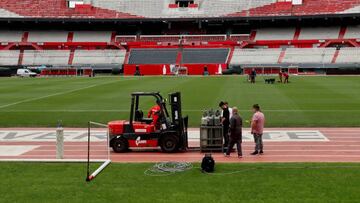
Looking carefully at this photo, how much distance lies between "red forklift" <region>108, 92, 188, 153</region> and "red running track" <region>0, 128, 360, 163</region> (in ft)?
0.95

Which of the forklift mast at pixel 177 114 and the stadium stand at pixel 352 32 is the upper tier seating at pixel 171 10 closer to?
the stadium stand at pixel 352 32

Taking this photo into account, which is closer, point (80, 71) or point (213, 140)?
point (213, 140)

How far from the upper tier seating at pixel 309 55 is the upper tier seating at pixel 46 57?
34663mm

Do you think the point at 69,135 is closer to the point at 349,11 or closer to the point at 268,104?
the point at 268,104

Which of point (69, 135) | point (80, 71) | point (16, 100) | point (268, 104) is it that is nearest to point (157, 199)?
point (69, 135)

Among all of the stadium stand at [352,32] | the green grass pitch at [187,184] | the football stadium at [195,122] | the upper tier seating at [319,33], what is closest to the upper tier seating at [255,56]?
the football stadium at [195,122]

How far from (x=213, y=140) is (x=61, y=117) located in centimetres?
1177

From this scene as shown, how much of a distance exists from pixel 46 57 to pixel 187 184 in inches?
2969

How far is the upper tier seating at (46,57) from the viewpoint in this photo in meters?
82.2

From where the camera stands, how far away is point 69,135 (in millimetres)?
20875

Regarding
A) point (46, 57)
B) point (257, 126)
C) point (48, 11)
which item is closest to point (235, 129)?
point (257, 126)

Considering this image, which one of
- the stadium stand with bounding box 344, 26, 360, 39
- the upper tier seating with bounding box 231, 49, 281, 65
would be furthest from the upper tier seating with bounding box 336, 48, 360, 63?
the upper tier seating with bounding box 231, 49, 281, 65

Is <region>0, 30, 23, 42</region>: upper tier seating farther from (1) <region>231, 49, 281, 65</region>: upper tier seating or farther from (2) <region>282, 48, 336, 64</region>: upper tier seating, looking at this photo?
(2) <region>282, 48, 336, 64</region>: upper tier seating

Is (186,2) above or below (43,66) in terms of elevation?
above
